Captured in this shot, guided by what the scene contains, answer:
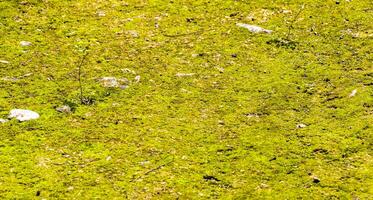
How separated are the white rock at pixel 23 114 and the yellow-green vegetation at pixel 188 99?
0.12 m

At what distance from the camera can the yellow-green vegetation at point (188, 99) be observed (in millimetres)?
8641

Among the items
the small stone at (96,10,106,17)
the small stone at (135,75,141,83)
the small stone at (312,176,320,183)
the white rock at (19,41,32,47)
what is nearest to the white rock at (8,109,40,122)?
the small stone at (135,75,141,83)

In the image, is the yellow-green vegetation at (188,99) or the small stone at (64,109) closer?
the yellow-green vegetation at (188,99)

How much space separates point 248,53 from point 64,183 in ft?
20.6

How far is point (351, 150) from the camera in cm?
934

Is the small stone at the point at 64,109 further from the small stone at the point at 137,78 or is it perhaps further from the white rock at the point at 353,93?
the white rock at the point at 353,93

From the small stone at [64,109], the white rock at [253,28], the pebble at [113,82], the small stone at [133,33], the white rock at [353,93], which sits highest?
the white rock at [253,28]

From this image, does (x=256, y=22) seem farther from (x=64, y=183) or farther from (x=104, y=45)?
(x=64, y=183)

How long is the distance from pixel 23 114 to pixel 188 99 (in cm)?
354

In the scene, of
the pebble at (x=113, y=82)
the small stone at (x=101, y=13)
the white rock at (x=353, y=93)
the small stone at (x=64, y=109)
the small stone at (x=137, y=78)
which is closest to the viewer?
the small stone at (x=64, y=109)

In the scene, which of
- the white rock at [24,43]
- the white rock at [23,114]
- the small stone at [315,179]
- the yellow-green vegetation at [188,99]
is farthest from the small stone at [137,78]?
the small stone at [315,179]

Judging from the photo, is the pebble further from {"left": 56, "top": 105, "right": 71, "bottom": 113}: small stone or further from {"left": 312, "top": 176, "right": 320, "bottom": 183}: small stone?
{"left": 312, "top": 176, "right": 320, "bottom": 183}: small stone

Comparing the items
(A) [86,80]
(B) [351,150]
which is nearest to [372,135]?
(B) [351,150]

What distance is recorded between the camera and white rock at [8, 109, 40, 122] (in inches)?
392
